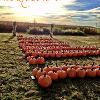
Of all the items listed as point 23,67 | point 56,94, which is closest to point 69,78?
point 56,94

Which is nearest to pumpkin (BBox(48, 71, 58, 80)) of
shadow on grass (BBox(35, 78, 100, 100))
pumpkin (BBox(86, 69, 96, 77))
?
shadow on grass (BBox(35, 78, 100, 100))

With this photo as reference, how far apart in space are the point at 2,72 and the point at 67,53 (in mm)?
5798

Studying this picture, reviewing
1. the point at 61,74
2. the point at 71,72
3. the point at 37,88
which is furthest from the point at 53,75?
the point at 37,88

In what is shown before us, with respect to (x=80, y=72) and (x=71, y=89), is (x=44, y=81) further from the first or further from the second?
(x=80, y=72)

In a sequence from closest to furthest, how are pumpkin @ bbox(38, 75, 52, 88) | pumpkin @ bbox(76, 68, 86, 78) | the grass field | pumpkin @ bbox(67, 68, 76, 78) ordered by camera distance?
1. the grass field
2. pumpkin @ bbox(38, 75, 52, 88)
3. pumpkin @ bbox(67, 68, 76, 78)
4. pumpkin @ bbox(76, 68, 86, 78)

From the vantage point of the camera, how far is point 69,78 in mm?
11078

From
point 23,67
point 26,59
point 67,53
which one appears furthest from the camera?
point 67,53

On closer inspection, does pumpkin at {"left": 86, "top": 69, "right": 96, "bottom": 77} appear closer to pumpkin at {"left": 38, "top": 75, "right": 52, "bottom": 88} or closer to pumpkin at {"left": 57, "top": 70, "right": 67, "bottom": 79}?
pumpkin at {"left": 57, "top": 70, "right": 67, "bottom": 79}

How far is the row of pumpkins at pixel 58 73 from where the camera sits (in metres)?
9.77

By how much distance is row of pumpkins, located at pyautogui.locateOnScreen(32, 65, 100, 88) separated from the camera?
32.0 feet

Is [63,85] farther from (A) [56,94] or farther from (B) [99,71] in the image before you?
(B) [99,71]

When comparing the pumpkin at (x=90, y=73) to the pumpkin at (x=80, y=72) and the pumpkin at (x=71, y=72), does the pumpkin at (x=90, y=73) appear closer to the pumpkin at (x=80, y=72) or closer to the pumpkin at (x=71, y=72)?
the pumpkin at (x=80, y=72)

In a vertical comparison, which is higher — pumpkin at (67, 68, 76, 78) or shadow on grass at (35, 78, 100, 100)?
pumpkin at (67, 68, 76, 78)

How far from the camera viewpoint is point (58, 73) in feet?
35.4
